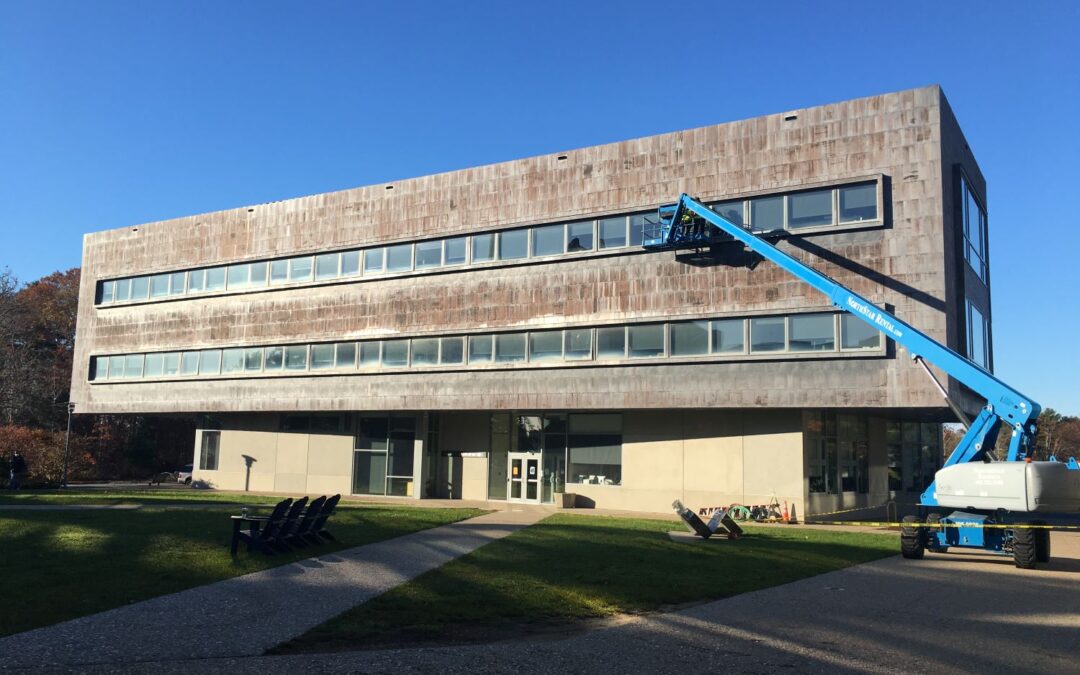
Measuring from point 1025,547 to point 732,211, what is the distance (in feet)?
47.5

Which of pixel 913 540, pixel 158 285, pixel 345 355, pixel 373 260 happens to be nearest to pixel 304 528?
pixel 913 540

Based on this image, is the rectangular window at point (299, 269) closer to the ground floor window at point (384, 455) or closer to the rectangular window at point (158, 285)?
the ground floor window at point (384, 455)

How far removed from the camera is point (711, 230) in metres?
27.3

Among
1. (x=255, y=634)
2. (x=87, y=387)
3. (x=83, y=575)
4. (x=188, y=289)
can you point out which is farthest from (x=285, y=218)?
(x=255, y=634)

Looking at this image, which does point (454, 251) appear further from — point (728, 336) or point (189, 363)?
point (189, 363)

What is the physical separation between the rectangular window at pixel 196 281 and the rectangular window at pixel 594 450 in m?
19.4

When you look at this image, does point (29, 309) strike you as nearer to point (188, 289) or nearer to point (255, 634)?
point (188, 289)

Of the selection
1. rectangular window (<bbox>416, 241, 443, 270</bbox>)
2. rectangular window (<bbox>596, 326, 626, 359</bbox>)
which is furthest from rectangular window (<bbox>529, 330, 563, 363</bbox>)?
rectangular window (<bbox>416, 241, 443, 270</bbox>)

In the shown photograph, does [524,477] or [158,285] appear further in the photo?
[158,285]

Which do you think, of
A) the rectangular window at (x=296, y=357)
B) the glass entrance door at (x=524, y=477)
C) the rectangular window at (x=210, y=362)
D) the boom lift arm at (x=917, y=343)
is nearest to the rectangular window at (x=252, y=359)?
the rectangular window at (x=296, y=357)

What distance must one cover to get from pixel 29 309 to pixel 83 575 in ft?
200

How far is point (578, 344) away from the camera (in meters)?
29.5

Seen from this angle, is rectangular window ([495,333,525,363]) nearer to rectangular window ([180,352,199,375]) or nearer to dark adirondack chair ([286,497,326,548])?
dark adirondack chair ([286,497,326,548])

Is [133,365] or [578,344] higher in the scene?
[578,344]
